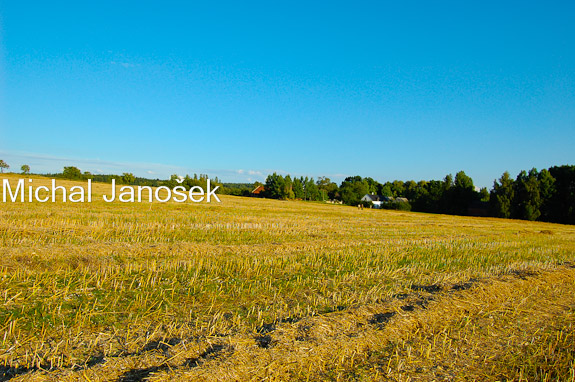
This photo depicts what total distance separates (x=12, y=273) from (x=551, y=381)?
30.0 feet

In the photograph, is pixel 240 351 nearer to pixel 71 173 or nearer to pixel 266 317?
pixel 266 317

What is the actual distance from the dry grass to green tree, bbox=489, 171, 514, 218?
5865 cm

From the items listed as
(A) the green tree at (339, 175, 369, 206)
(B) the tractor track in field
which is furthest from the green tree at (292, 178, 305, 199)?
(B) the tractor track in field

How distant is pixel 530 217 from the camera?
6141cm

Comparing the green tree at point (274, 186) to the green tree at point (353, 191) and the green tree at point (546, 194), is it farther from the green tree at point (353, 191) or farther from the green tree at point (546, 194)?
the green tree at point (546, 194)

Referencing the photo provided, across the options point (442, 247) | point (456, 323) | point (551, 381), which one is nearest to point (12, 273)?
point (456, 323)

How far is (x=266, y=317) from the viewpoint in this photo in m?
6.09

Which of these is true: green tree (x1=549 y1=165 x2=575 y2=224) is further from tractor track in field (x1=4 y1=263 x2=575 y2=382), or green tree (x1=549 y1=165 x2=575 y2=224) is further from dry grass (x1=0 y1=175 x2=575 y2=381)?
tractor track in field (x1=4 y1=263 x2=575 y2=382)

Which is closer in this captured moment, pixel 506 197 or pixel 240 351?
pixel 240 351

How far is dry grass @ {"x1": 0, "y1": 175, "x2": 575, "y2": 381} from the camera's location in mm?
4371

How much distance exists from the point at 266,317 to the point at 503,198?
68.5 meters

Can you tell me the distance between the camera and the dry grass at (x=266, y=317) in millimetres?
4371

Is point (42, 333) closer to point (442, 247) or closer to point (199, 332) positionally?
Result: point (199, 332)

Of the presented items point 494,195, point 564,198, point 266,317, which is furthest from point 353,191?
point 266,317
